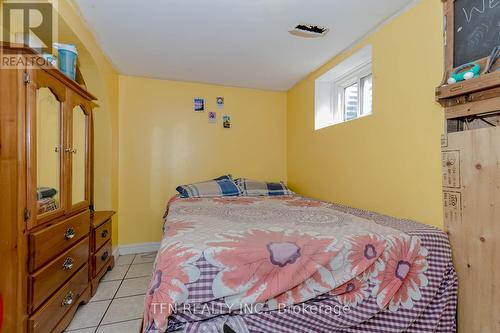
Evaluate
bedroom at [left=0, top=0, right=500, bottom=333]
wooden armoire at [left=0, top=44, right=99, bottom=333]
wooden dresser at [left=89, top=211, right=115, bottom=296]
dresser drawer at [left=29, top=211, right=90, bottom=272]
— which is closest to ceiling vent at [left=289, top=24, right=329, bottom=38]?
bedroom at [left=0, top=0, right=500, bottom=333]

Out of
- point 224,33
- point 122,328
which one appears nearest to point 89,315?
point 122,328

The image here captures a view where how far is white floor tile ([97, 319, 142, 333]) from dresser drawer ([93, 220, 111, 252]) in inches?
25.7

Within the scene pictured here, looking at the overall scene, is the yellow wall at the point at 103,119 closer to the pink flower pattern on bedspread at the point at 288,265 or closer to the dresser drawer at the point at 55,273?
the dresser drawer at the point at 55,273

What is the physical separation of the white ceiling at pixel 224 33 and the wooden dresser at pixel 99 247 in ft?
5.06

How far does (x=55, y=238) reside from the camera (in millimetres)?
1389

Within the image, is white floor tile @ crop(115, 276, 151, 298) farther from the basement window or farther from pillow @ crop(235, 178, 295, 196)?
the basement window

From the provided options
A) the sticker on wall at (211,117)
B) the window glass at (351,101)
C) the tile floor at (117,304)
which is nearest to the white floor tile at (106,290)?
the tile floor at (117,304)

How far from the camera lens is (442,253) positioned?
1332 mm

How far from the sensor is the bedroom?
1.09m

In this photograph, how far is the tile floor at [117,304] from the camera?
5.14 feet

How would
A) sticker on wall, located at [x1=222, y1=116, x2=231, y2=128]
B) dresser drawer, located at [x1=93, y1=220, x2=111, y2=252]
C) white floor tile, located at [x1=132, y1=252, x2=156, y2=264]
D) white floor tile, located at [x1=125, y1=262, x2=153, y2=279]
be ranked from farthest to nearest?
sticker on wall, located at [x1=222, y1=116, x2=231, y2=128] < white floor tile, located at [x1=132, y1=252, x2=156, y2=264] < white floor tile, located at [x1=125, y1=262, x2=153, y2=279] < dresser drawer, located at [x1=93, y1=220, x2=111, y2=252]

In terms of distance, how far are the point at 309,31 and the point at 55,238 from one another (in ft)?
7.32

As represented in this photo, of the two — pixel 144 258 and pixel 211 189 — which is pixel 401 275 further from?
pixel 144 258

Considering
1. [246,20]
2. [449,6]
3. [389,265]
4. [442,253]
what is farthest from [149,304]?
[449,6]
